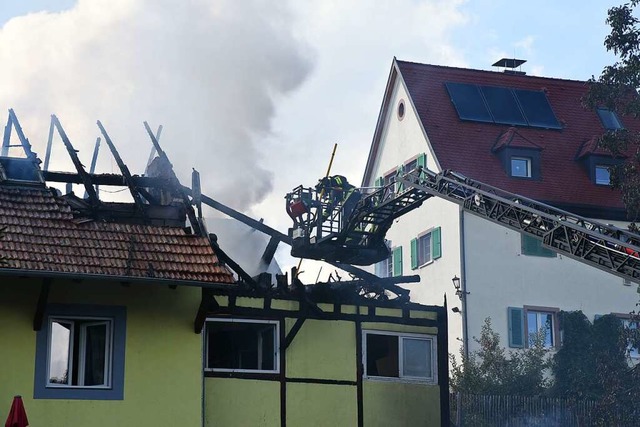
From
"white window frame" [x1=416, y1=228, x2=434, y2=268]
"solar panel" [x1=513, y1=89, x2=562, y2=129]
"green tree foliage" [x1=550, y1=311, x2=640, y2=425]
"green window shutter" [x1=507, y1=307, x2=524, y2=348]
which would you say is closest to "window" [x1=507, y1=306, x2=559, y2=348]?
"green window shutter" [x1=507, y1=307, x2=524, y2=348]

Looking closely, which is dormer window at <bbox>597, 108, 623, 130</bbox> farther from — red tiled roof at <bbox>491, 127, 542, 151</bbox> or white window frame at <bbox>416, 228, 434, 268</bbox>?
white window frame at <bbox>416, 228, 434, 268</bbox>

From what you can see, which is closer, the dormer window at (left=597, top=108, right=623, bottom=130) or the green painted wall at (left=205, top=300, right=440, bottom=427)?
the green painted wall at (left=205, top=300, right=440, bottom=427)

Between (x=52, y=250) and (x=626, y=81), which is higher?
(x=626, y=81)

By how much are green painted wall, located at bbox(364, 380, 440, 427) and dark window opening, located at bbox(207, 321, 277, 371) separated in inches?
76.6

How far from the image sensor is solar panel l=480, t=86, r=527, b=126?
151 feet

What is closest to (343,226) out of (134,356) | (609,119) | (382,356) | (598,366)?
(382,356)

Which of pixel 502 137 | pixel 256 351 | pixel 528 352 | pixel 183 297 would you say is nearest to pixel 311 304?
pixel 256 351

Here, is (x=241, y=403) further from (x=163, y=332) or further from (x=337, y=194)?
(x=337, y=194)

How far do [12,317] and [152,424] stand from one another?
2.83 meters

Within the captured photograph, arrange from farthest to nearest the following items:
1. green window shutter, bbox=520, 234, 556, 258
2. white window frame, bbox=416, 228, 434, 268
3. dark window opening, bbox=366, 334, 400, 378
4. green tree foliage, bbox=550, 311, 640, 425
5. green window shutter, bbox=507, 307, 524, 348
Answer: white window frame, bbox=416, 228, 434, 268 → green window shutter, bbox=520, 234, 556, 258 → green window shutter, bbox=507, 307, 524, 348 → green tree foliage, bbox=550, 311, 640, 425 → dark window opening, bbox=366, 334, 400, 378

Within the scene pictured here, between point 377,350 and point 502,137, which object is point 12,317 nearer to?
point 377,350

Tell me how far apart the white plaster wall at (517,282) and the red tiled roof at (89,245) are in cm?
2030

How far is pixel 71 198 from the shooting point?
23188mm

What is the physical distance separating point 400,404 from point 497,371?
490 inches
